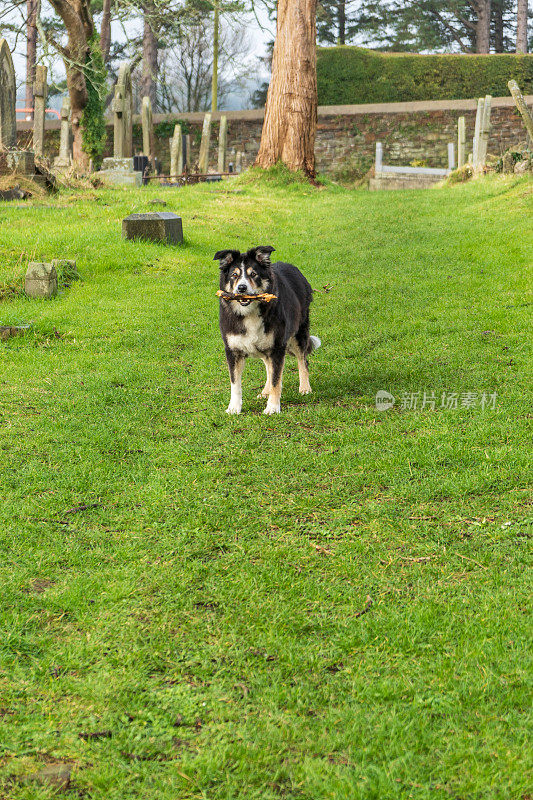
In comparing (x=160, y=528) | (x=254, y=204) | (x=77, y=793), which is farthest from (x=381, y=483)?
(x=254, y=204)

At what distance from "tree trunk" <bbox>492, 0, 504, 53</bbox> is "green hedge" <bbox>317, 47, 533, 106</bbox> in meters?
12.6

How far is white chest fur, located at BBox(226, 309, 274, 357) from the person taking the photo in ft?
19.9

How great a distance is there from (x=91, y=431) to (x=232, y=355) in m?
1.27

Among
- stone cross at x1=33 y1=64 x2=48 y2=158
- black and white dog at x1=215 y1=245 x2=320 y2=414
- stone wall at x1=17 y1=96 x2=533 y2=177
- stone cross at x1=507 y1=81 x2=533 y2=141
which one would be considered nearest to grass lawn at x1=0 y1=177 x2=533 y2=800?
black and white dog at x1=215 y1=245 x2=320 y2=414

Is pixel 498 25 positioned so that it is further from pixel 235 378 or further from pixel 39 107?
pixel 235 378

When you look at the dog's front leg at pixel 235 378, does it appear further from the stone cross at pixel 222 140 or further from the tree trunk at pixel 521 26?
the tree trunk at pixel 521 26

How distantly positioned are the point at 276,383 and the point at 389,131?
2877 centimetres

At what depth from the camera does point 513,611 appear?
3.40 metres

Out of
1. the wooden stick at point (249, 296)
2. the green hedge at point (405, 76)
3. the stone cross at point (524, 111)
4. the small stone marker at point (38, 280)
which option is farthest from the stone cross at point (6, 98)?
the green hedge at point (405, 76)

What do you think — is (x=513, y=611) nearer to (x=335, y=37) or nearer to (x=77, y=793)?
(x=77, y=793)

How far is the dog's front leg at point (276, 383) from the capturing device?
625 centimetres

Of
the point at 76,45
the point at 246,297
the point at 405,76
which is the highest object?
the point at 405,76

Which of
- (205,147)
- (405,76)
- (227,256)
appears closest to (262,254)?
(227,256)
